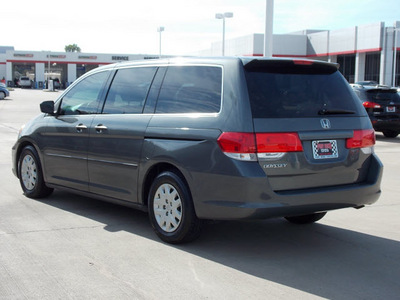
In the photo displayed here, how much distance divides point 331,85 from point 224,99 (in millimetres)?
1236

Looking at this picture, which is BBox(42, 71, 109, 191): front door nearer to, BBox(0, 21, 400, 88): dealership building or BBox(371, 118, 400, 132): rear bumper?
BBox(371, 118, 400, 132): rear bumper

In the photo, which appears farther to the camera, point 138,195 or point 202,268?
point 138,195

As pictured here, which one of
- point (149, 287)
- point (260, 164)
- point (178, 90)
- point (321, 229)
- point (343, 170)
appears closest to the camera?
point (149, 287)

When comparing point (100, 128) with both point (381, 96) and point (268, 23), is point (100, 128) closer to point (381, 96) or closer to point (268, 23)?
point (268, 23)

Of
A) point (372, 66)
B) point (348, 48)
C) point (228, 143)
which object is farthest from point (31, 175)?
point (372, 66)

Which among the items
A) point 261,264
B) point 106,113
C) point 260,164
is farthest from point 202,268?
point 106,113

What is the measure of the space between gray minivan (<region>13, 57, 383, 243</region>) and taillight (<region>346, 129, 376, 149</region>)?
0.4 inches

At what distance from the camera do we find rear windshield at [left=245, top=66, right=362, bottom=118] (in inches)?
188

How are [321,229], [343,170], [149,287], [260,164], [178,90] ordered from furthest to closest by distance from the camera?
1. [321,229]
2. [178,90]
3. [343,170]
4. [260,164]
5. [149,287]

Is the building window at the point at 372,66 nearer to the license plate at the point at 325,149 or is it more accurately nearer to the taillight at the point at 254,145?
the license plate at the point at 325,149

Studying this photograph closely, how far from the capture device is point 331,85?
531 centimetres

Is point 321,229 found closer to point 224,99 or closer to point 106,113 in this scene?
point 224,99

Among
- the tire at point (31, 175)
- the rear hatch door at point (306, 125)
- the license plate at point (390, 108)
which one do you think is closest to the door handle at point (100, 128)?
the tire at point (31, 175)

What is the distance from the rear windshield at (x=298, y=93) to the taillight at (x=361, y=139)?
0.21 metres
